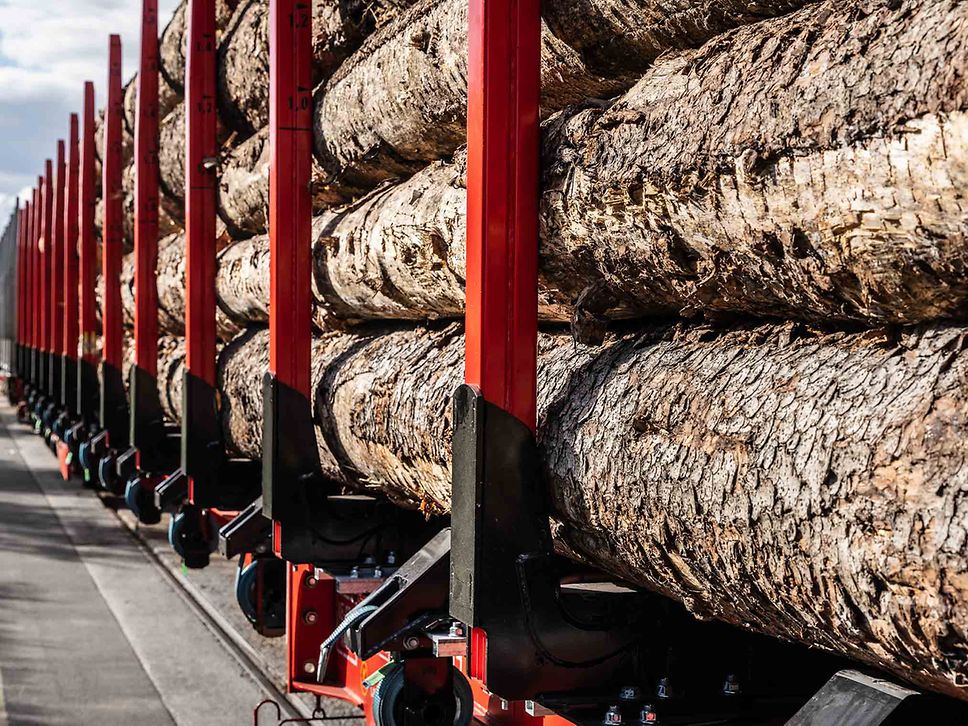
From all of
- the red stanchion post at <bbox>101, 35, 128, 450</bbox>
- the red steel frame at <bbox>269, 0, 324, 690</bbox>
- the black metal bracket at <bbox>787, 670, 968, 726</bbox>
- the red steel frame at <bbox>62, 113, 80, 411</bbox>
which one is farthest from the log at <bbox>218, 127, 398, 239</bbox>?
the red steel frame at <bbox>62, 113, 80, 411</bbox>

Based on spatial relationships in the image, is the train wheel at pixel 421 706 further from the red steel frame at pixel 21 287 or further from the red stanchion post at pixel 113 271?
the red steel frame at pixel 21 287

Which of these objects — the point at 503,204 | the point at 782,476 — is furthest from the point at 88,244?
the point at 782,476

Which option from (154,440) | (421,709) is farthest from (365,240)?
(154,440)

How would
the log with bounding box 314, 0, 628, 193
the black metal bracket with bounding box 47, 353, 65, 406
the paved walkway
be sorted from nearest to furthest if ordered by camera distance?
the log with bounding box 314, 0, 628, 193
the paved walkway
the black metal bracket with bounding box 47, 353, 65, 406

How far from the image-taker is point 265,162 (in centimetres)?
597

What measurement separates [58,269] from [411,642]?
13295 millimetres

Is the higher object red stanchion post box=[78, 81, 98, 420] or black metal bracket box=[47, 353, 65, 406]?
red stanchion post box=[78, 81, 98, 420]

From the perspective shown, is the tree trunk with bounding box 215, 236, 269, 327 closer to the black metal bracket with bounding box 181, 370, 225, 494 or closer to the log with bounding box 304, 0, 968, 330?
the black metal bracket with bounding box 181, 370, 225, 494

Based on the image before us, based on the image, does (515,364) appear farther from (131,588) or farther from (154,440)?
(131,588)

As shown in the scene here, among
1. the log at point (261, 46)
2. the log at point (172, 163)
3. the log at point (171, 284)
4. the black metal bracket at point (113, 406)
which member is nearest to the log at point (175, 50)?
the log at point (172, 163)

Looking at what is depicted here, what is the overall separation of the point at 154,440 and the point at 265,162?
8.27 ft

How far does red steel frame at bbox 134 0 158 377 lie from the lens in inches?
316

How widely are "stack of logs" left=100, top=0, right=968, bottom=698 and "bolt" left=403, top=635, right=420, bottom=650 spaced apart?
456mm

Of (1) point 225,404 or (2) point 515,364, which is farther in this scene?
(1) point 225,404
